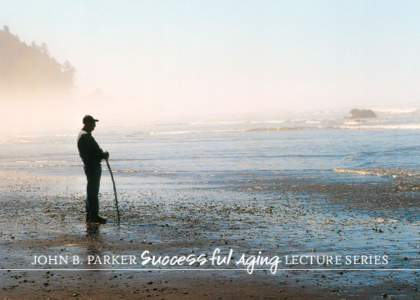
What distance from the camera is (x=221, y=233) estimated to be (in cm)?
1106

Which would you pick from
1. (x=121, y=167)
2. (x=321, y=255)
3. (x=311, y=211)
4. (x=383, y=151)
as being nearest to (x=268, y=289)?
(x=321, y=255)

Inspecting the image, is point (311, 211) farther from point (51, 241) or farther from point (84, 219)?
point (51, 241)

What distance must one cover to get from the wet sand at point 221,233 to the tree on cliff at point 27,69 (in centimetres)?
16654

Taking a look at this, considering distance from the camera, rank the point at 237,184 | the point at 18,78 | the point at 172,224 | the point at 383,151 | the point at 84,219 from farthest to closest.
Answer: the point at 18,78
the point at 383,151
the point at 237,184
the point at 84,219
the point at 172,224

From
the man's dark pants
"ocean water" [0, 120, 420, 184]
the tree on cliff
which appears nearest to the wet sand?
the man's dark pants

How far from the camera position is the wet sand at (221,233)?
7.59 metres

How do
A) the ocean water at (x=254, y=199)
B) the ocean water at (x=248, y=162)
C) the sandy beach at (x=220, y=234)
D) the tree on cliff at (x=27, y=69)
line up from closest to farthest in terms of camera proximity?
the sandy beach at (x=220, y=234) → the ocean water at (x=254, y=199) → the ocean water at (x=248, y=162) → the tree on cliff at (x=27, y=69)

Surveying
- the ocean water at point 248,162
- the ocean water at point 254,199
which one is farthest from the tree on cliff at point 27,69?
the ocean water at point 254,199

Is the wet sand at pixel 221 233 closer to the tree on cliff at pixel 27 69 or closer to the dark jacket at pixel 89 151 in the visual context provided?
the dark jacket at pixel 89 151

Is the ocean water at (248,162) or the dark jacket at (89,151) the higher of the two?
the dark jacket at (89,151)

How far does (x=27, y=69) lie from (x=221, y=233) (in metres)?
184

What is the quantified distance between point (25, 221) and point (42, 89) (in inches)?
7267

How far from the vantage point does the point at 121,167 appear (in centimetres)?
2723

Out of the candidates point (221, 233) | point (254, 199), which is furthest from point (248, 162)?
point (221, 233)
